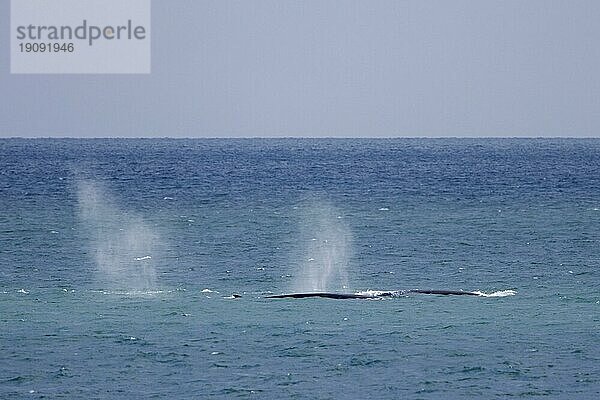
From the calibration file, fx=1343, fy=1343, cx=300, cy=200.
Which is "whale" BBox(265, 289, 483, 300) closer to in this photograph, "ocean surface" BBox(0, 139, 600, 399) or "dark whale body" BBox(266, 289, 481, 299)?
"dark whale body" BBox(266, 289, 481, 299)

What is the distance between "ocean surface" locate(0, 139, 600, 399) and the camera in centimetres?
3784

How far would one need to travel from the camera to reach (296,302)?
5050 cm

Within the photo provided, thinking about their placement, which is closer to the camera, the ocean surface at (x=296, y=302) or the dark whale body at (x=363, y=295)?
the ocean surface at (x=296, y=302)

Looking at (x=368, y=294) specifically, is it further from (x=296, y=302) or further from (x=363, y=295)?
(x=296, y=302)

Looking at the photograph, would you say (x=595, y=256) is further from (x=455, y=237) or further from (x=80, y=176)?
(x=80, y=176)

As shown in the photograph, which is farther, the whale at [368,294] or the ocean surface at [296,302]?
the whale at [368,294]

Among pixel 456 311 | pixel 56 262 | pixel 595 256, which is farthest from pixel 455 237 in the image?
pixel 456 311

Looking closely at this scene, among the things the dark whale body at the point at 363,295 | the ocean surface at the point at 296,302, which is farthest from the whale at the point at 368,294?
the ocean surface at the point at 296,302

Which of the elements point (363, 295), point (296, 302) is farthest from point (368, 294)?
point (296, 302)

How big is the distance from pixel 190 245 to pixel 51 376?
36939 mm

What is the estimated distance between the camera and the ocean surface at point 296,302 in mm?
37844

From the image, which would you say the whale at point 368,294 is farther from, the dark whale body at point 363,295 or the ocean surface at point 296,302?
the ocean surface at point 296,302

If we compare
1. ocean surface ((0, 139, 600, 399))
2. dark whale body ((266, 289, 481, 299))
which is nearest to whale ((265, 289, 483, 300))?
dark whale body ((266, 289, 481, 299))

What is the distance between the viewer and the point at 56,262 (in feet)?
216
